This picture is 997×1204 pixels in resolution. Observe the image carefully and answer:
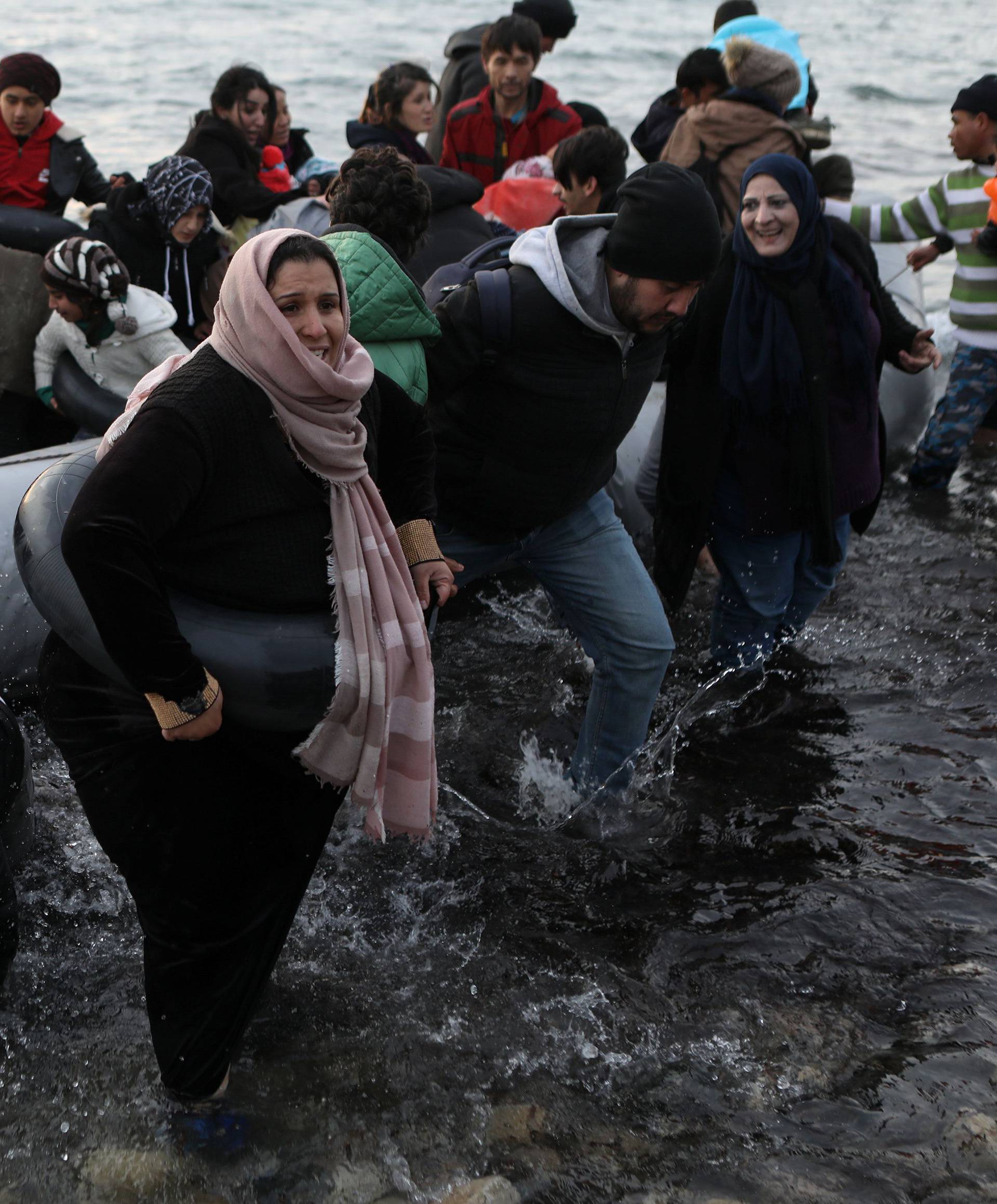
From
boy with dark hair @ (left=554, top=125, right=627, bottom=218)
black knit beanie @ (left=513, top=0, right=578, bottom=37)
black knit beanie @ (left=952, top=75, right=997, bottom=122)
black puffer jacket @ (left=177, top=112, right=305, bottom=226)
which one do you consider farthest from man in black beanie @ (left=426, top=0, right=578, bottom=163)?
boy with dark hair @ (left=554, top=125, right=627, bottom=218)

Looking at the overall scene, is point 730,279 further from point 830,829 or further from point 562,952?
point 562,952

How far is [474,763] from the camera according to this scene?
436 cm

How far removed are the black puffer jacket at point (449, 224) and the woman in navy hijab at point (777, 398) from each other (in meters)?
1.19

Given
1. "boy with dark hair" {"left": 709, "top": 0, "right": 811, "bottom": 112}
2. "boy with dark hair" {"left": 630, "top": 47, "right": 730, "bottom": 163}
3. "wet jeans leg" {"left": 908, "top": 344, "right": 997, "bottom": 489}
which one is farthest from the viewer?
"boy with dark hair" {"left": 709, "top": 0, "right": 811, "bottom": 112}

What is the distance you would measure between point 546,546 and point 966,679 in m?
2.11

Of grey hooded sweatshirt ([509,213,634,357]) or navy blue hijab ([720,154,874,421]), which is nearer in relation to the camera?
grey hooded sweatshirt ([509,213,634,357])

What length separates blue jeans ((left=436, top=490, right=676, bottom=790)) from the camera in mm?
3643

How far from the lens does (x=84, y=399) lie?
4863 mm

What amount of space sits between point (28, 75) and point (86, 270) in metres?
1.68

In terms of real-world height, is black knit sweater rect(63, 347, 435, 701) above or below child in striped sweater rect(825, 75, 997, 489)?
above

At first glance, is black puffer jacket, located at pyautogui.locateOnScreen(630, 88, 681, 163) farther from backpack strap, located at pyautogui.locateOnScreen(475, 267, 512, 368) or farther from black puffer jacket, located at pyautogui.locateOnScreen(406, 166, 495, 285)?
backpack strap, located at pyautogui.locateOnScreen(475, 267, 512, 368)

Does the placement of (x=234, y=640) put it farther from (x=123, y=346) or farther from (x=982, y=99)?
(x=982, y=99)

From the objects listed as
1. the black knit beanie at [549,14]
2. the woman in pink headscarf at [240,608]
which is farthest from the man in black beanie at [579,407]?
the black knit beanie at [549,14]

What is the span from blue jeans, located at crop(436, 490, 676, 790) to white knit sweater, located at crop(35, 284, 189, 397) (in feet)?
6.09
